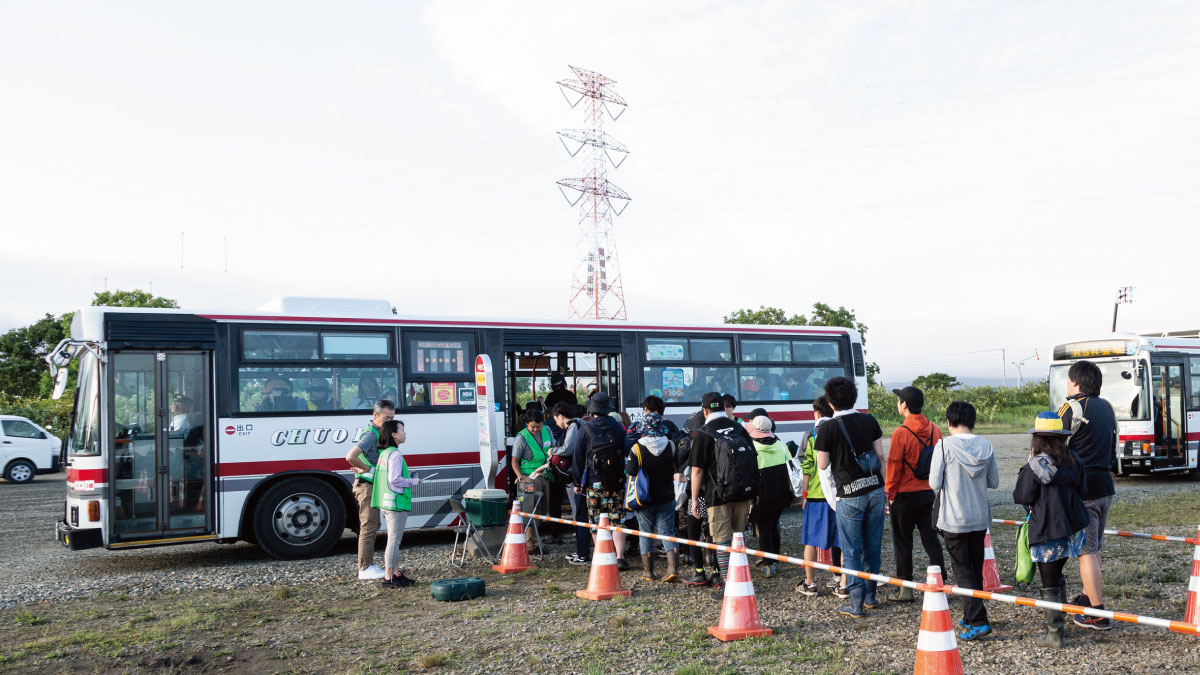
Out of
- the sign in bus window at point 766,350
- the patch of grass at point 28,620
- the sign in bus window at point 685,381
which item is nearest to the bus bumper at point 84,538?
the patch of grass at point 28,620

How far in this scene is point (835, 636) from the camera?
20.9 ft

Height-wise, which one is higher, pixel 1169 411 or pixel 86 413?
pixel 86 413

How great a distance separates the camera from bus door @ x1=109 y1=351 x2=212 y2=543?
952 cm

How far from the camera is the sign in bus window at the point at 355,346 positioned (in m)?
10.8

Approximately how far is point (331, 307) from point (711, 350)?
547 centimetres

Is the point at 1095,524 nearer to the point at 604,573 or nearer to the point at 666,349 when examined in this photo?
the point at 604,573

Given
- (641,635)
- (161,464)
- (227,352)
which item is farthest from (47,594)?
(641,635)

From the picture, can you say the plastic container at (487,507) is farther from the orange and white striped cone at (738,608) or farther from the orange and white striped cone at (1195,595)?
the orange and white striped cone at (1195,595)

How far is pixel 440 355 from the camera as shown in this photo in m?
11.5

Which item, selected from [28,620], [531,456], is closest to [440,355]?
[531,456]

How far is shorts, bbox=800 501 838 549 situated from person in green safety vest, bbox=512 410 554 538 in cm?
313

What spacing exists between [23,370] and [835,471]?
44848 millimetres

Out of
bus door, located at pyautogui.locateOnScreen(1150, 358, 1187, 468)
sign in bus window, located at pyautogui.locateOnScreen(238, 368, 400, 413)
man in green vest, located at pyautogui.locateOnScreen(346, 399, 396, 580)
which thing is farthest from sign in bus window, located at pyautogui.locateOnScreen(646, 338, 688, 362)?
bus door, located at pyautogui.locateOnScreen(1150, 358, 1187, 468)

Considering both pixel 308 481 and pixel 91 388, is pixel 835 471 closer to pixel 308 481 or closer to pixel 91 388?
pixel 308 481
